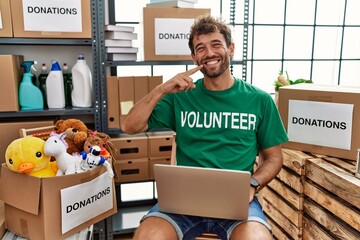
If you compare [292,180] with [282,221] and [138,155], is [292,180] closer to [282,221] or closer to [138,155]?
[282,221]

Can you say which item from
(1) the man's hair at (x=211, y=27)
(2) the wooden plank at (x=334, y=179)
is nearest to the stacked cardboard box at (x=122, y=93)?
(1) the man's hair at (x=211, y=27)

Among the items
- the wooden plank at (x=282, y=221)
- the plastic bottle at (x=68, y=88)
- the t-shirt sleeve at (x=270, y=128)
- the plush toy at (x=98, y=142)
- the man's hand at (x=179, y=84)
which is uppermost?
the man's hand at (x=179, y=84)

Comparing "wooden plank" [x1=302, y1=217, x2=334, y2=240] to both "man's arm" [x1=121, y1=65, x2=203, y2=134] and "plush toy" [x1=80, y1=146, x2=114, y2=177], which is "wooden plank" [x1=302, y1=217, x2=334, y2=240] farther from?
"plush toy" [x1=80, y1=146, x2=114, y2=177]

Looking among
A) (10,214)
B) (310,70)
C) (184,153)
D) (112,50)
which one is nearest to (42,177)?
(10,214)

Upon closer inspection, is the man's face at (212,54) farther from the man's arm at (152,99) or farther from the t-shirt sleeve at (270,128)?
the t-shirt sleeve at (270,128)

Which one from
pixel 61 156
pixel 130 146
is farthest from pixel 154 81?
pixel 61 156

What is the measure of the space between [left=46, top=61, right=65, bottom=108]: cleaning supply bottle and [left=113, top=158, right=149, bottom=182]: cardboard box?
53cm

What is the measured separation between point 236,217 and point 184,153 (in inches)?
16.4

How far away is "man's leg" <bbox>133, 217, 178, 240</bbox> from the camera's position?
1.42m

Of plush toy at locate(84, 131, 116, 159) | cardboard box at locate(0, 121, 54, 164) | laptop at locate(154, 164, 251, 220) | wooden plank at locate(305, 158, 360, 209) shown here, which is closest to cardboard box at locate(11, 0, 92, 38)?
cardboard box at locate(0, 121, 54, 164)

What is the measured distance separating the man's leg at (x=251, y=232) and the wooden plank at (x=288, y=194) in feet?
1.66

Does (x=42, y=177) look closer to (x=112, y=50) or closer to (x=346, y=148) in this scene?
(x=112, y=50)

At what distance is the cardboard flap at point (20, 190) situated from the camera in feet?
5.15

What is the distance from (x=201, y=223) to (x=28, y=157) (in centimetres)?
81
